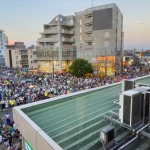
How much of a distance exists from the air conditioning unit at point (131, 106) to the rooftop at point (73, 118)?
606 millimetres

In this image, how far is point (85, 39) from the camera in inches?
1843

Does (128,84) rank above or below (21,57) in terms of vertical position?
below

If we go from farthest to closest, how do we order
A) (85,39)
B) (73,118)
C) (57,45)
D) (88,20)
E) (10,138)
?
(85,39) → (57,45) → (88,20) → (10,138) → (73,118)

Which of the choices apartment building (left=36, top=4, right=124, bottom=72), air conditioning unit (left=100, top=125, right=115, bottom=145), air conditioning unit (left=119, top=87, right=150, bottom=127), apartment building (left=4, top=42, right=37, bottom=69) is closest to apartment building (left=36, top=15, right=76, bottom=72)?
apartment building (left=36, top=4, right=124, bottom=72)

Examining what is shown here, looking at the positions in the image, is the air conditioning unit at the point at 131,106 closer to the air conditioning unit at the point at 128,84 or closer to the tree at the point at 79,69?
the air conditioning unit at the point at 128,84

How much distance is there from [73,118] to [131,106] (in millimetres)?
1972

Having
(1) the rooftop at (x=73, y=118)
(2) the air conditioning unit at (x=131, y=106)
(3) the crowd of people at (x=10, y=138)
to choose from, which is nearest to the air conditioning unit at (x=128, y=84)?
(1) the rooftop at (x=73, y=118)

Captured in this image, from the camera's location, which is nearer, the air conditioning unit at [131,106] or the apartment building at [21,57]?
the air conditioning unit at [131,106]

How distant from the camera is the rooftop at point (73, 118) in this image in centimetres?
350

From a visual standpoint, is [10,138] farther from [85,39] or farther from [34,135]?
[85,39]

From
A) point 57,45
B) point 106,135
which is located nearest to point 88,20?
point 57,45

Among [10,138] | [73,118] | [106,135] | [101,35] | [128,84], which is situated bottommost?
[10,138]

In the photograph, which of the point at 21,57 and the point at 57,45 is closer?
the point at 57,45

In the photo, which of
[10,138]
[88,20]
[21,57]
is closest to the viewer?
[10,138]
